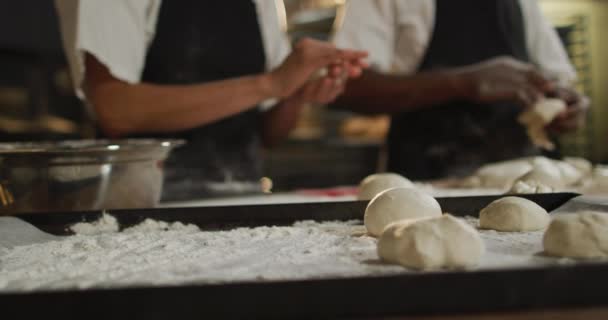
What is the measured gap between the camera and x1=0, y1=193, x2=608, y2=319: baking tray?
57 cm

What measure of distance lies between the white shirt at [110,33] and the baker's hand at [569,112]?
1476 mm

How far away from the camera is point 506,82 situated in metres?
2.10

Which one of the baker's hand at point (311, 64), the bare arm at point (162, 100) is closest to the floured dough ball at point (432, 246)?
the baker's hand at point (311, 64)

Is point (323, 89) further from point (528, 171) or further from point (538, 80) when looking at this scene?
point (538, 80)

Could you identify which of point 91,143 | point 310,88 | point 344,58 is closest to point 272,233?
point 91,143

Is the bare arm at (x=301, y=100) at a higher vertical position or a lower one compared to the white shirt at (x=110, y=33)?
lower

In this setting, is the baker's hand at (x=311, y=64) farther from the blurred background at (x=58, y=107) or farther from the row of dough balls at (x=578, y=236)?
the blurred background at (x=58, y=107)

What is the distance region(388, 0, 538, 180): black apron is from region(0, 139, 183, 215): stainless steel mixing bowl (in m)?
1.33

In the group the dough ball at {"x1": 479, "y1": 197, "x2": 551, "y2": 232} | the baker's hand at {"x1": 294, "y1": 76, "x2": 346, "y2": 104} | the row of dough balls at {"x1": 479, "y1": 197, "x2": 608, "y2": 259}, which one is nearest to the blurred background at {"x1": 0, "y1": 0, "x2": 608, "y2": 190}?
the baker's hand at {"x1": 294, "y1": 76, "x2": 346, "y2": 104}

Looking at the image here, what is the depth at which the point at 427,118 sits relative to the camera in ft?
7.70

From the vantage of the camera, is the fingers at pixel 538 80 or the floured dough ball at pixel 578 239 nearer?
the floured dough ball at pixel 578 239

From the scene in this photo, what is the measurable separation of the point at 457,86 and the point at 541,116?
319mm

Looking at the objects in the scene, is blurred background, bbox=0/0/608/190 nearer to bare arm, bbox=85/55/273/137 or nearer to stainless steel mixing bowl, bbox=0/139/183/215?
bare arm, bbox=85/55/273/137

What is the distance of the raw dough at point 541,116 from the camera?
2.01 metres
